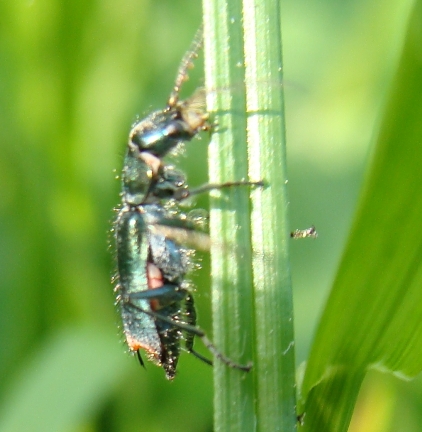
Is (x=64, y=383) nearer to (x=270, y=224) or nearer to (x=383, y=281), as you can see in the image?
(x=270, y=224)

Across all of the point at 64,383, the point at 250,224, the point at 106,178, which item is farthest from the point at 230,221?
the point at 106,178

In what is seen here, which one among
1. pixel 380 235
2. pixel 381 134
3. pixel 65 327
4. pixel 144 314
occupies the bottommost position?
pixel 65 327

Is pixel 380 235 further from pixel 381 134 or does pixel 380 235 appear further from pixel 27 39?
pixel 27 39

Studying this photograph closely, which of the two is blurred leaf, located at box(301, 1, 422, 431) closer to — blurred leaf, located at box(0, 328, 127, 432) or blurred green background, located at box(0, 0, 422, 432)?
blurred green background, located at box(0, 0, 422, 432)

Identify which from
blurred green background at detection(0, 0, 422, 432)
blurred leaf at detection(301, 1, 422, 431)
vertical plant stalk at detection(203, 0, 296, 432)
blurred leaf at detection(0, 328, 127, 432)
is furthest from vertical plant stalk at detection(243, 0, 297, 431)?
blurred leaf at detection(0, 328, 127, 432)

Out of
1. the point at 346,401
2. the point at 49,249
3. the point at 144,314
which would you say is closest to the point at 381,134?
the point at 346,401

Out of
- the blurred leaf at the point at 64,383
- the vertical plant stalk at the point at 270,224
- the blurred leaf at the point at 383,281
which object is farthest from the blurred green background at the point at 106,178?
the vertical plant stalk at the point at 270,224
